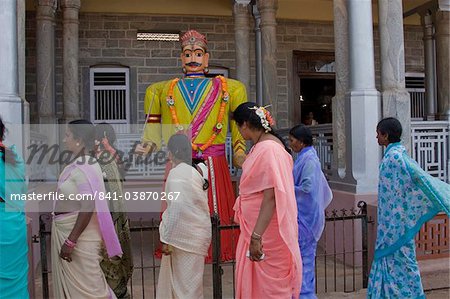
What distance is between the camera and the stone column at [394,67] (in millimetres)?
6512

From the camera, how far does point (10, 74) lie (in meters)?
5.23

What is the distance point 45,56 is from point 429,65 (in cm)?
803

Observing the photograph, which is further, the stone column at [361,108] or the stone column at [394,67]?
the stone column at [394,67]

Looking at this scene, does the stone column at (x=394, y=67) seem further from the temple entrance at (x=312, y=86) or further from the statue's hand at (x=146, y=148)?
the temple entrance at (x=312, y=86)

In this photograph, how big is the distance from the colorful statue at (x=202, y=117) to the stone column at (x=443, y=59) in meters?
6.03

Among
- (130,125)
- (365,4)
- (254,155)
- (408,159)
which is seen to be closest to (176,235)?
(254,155)

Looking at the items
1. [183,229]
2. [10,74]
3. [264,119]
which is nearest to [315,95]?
[10,74]

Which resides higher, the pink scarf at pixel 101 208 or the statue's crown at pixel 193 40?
the statue's crown at pixel 193 40

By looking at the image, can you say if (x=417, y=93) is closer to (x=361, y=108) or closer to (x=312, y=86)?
(x=312, y=86)

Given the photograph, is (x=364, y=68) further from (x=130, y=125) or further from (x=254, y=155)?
(x=130, y=125)

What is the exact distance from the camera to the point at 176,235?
4.00m

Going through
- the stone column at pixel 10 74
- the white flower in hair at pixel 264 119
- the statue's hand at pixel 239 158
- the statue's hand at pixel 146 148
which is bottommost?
the statue's hand at pixel 239 158

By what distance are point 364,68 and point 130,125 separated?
582 cm

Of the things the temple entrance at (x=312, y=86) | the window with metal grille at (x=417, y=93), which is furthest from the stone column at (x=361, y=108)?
the window with metal grille at (x=417, y=93)
